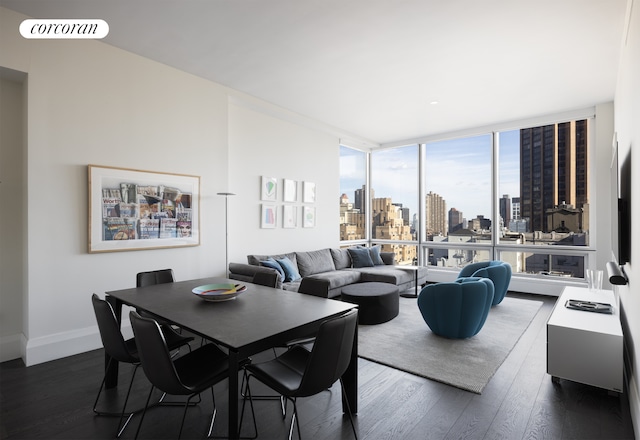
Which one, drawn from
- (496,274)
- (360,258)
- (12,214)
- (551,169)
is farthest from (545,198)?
(12,214)

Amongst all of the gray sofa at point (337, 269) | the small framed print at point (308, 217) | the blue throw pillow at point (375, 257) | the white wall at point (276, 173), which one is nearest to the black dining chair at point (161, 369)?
the gray sofa at point (337, 269)

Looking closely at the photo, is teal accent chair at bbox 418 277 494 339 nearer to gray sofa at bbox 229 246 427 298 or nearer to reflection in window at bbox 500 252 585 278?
gray sofa at bbox 229 246 427 298

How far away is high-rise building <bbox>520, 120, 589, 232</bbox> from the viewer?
5.63 m

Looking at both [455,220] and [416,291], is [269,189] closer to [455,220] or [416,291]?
[416,291]

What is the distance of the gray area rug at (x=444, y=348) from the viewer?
2.94 m

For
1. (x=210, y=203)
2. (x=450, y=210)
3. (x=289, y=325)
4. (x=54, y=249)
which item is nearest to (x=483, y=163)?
(x=450, y=210)

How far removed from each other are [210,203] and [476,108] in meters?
4.46

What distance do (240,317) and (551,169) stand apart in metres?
6.20

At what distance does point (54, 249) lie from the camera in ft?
10.7

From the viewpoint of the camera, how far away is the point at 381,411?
2.38 meters

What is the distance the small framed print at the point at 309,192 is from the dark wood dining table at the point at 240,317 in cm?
351

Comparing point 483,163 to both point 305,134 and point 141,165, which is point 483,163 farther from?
point 141,165

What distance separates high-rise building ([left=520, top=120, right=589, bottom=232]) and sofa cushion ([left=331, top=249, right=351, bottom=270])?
3.36 meters

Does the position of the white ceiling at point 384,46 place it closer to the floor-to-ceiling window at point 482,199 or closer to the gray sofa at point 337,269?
the floor-to-ceiling window at point 482,199
